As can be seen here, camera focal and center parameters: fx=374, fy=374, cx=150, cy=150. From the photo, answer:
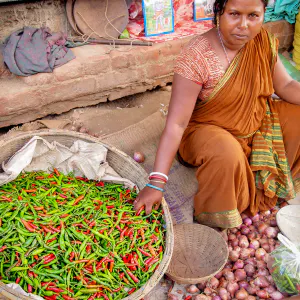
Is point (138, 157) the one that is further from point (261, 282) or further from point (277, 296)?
point (277, 296)

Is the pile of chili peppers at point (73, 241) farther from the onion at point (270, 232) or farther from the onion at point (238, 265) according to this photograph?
the onion at point (270, 232)

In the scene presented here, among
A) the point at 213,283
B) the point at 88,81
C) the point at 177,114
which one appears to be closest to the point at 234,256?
the point at 213,283

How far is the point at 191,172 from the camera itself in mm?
2924

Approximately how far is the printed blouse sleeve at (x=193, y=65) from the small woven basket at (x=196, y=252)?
0.96 meters

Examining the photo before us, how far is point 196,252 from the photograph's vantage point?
8.03 ft

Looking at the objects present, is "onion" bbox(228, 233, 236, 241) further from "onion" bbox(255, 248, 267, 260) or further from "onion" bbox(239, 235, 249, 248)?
"onion" bbox(255, 248, 267, 260)

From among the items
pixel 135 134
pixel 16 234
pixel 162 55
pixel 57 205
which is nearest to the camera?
pixel 16 234

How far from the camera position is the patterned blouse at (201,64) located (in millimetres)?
2277

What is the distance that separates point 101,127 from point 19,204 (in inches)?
57.1

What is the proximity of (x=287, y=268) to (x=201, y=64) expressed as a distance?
1.32 m

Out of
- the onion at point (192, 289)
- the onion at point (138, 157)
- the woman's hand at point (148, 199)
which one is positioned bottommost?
the onion at point (192, 289)

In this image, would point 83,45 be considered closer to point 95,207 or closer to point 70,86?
point 70,86

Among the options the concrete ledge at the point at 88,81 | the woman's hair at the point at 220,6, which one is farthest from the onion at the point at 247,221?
the concrete ledge at the point at 88,81

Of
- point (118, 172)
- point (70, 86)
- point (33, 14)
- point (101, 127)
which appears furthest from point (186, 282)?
point (33, 14)
